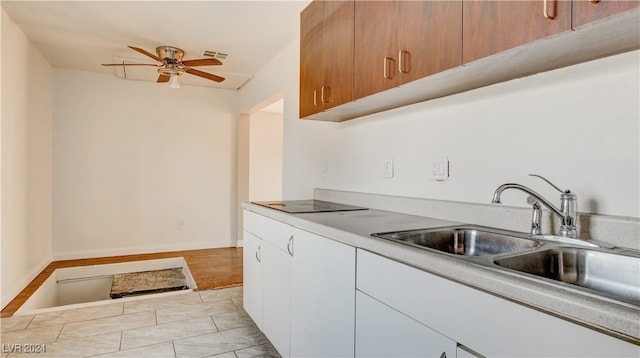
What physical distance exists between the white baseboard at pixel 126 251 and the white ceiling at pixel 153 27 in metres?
2.31

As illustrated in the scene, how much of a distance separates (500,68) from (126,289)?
3780 millimetres

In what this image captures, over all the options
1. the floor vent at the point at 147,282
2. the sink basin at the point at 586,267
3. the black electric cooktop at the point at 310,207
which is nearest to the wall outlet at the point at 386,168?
the black electric cooktop at the point at 310,207

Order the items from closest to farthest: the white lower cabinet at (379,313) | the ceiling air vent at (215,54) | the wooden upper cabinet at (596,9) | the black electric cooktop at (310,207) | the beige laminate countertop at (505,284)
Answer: the beige laminate countertop at (505,284) < the white lower cabinet at (379,313) < the wooden upper cabinet at (596,9) < the black electric cooktop at (310,207) < the ceiling air vent at (215,54)

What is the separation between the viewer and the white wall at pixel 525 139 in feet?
3.64

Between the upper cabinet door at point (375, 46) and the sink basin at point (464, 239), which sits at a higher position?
the upper cabinet door at point (375, 46)

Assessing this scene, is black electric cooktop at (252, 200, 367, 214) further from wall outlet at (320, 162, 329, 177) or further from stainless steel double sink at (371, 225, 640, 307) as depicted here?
stainless steel double sink at (371, 225, 640, 307)

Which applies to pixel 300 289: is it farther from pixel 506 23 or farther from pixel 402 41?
pixel 506 23

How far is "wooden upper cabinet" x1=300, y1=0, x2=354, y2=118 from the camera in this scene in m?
1.92

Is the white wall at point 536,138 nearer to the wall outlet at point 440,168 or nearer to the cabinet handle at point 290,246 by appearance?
the wall outlet at point 440,168

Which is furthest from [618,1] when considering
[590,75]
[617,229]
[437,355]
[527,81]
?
[437,355]

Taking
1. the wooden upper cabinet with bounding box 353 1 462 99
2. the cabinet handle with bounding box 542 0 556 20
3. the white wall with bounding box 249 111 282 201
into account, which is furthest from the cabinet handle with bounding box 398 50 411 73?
the white wall with bounding box 249 111 282 201

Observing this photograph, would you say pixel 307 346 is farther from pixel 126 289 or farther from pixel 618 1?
pixel 126 289

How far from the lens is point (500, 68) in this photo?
1283mm

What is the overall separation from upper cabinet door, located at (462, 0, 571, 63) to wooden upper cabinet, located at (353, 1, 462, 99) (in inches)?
1.7
